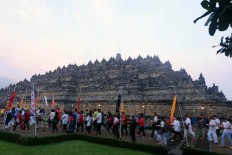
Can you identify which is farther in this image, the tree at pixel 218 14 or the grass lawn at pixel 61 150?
the grass lawn at pixel 61 150

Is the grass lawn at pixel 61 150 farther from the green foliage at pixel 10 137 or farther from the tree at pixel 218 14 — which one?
the tree at pixel 218 14

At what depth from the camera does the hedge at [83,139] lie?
1489 cm

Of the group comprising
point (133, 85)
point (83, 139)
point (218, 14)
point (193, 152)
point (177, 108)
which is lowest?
point (193, 152)

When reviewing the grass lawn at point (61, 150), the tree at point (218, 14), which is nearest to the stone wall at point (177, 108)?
the grass lawn at point (61, 150)

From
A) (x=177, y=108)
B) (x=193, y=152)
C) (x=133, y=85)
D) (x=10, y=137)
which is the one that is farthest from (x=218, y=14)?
(x=133, y=85)

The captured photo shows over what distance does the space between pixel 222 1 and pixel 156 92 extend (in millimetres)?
44578

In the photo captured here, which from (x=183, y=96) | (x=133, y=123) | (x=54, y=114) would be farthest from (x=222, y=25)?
(x=183, y=96)

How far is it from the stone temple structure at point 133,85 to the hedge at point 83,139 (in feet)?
53.5

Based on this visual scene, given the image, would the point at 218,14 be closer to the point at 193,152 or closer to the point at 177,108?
the point at 193,152

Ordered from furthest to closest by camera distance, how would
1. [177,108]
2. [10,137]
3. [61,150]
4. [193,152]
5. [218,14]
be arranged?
[177,108], [10,137], [61,150], [193,152], [218,14]

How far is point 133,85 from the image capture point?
50312 millimetres

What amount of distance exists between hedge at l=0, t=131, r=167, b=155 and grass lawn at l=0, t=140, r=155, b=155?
44 cm

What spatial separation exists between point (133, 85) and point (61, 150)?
36.4 meters

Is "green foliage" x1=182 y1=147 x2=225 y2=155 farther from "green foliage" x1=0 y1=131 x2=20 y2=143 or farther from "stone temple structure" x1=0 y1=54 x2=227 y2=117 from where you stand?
"stone temple structure" x1=0 y1=54 x2=227 y2=117
